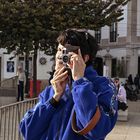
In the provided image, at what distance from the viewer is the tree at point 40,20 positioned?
18469mm

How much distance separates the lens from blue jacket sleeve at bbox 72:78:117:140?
2822 millimetres

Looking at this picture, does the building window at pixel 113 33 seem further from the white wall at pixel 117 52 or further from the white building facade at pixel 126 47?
the white wall at pixel 117 52

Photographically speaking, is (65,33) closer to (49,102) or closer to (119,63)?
(49,102)

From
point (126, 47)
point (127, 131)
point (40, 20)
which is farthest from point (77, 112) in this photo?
point (126, 47)

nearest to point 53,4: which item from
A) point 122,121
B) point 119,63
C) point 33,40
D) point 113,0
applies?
point 33,40

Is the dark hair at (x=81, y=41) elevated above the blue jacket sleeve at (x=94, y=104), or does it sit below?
above

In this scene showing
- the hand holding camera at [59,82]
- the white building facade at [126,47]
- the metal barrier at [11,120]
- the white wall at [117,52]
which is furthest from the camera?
the white wall at [117,52]

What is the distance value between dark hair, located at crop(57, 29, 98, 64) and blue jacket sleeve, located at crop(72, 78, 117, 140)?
0.19 metres

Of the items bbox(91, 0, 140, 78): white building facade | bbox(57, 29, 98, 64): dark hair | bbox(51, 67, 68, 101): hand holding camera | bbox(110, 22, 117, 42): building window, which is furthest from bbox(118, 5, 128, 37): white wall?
bbox(51, 67, 68, 101): hand holding camera

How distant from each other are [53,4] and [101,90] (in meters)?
16.5

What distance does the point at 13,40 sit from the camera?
18.8m

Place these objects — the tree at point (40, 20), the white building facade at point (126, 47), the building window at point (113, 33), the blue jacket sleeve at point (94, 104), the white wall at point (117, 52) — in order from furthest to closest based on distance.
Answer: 1. the building window at point (113, 33)
2. the white wall at point (117, 52)
3. the white building facade at point (126, 47)
4. the tree at point (40, 20)
5. the blue jacket sleeve at point (94, 104)

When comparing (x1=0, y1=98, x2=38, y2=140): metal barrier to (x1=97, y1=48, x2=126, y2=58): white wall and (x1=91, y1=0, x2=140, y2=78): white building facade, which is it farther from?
(x1=97, y1=48, x2=126, y2=58): white wall

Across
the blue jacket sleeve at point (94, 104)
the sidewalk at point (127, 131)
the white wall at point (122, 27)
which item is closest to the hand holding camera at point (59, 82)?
the blue jacket sleeve at point (94, 104)
